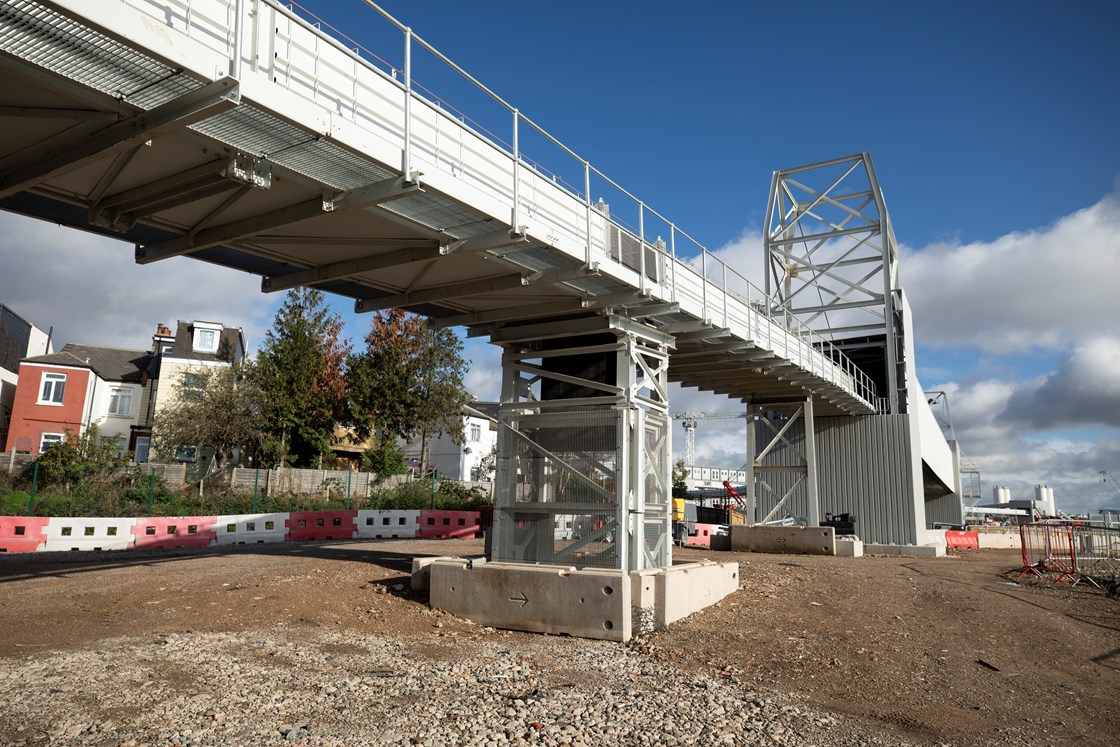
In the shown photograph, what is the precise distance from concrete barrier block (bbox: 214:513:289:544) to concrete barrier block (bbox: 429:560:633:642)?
12.1 m

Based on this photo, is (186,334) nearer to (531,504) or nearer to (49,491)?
(49,491)

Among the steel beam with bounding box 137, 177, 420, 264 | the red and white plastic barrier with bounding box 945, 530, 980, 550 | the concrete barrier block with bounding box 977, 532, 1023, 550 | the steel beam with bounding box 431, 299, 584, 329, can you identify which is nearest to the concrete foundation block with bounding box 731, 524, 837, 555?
the red and white plastic barrier with bounding box 945, 530, 980, 550

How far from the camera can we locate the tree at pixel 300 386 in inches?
1410

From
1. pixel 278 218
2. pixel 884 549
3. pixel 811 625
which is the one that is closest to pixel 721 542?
pixel 884 549

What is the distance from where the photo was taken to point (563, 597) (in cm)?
1085

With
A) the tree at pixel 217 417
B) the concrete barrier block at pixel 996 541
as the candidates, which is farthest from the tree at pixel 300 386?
the concrete barrier block at pixel 996 541

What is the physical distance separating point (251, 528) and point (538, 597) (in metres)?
14.4

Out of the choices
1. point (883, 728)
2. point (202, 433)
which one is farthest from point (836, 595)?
point (202, 433)

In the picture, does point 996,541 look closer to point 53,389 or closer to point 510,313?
point 510,313

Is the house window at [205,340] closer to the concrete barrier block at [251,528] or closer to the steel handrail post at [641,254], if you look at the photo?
the concrete barrier block at [251,528]

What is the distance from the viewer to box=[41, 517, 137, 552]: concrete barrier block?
1886cm

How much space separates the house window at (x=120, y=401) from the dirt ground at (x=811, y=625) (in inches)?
1156

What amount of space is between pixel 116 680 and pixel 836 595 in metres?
11.5

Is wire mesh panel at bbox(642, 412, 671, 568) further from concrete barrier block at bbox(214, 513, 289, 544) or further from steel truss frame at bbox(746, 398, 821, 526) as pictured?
concrete barrier block at bbox(214, 513, 289, 544)
